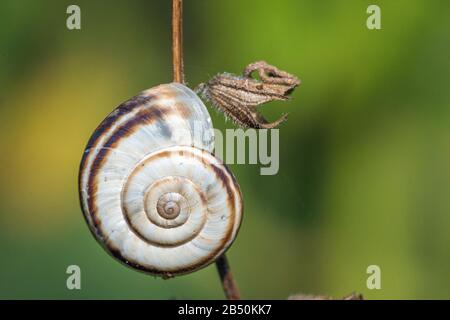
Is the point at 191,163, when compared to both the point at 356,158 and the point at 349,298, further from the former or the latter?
the point at 356,158

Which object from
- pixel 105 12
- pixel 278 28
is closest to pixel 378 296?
pixel 278 28

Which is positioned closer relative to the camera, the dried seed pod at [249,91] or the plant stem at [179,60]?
the plant stem at [179,60]

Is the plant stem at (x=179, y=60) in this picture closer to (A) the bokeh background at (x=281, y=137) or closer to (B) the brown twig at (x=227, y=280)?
(B) the brown twig at (x=227, y=280)

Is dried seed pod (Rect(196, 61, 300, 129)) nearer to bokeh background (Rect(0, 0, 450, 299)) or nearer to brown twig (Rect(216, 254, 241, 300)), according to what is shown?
brown twig (Rect(216, 254, 241, 300))

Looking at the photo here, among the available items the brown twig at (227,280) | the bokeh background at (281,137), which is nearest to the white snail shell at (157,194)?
the brown twig at (227,280)

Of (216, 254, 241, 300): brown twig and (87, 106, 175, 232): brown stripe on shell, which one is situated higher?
(87, 106, 175, 232): brown stripe on shell

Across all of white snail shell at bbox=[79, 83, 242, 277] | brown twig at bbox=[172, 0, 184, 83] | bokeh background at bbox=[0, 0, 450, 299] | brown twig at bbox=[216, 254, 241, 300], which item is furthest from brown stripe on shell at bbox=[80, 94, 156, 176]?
bokeh background at bbox=[0, 0, 450, 299]

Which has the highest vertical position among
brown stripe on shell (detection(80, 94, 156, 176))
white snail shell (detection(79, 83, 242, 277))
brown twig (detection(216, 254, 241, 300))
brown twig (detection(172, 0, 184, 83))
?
brown twig (detection(172, 0, 184, 83))
